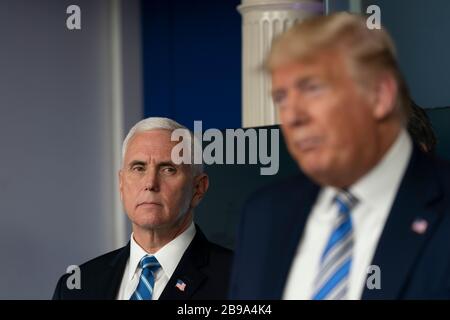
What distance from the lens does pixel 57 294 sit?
224 centimetres

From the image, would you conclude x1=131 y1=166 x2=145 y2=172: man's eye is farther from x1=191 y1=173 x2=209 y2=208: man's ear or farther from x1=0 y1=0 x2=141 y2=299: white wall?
x1=0 y1=0 x2=141 y2=299: white wall

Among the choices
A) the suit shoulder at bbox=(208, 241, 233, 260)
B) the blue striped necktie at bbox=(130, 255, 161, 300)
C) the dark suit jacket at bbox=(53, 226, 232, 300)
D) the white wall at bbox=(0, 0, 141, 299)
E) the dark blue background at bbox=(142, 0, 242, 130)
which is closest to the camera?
the blue striped necktie at bbox=(130, 255, 161, 300)

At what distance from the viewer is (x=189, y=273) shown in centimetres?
203

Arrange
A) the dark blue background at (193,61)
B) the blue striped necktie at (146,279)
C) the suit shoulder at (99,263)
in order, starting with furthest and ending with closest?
1. the dark blue background at (193,61)
2. the suit shoulder at (99,263)
3. the blue striped necktie at (146,279)

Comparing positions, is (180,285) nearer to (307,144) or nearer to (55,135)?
(307,144)

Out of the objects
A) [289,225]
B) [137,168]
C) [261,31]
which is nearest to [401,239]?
[289,225]

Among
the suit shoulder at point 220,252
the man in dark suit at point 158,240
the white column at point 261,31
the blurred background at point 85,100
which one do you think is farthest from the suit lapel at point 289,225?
the blurred background at point 85,100

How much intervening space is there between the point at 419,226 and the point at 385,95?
14 centimetres

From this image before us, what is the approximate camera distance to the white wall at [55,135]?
6324mm

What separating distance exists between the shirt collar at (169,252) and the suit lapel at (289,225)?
784 mm

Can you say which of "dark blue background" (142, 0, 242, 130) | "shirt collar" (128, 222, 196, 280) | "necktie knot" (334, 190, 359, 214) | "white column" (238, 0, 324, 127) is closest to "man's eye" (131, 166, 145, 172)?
"shirt collar" (128, 222, 196, 280)

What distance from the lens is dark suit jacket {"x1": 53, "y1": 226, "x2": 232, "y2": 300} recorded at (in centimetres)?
190

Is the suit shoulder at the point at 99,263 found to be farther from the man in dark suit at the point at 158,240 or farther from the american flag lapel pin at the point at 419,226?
the american flag lapel pin at the point at 419,226

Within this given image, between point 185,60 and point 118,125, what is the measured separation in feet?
1.89
